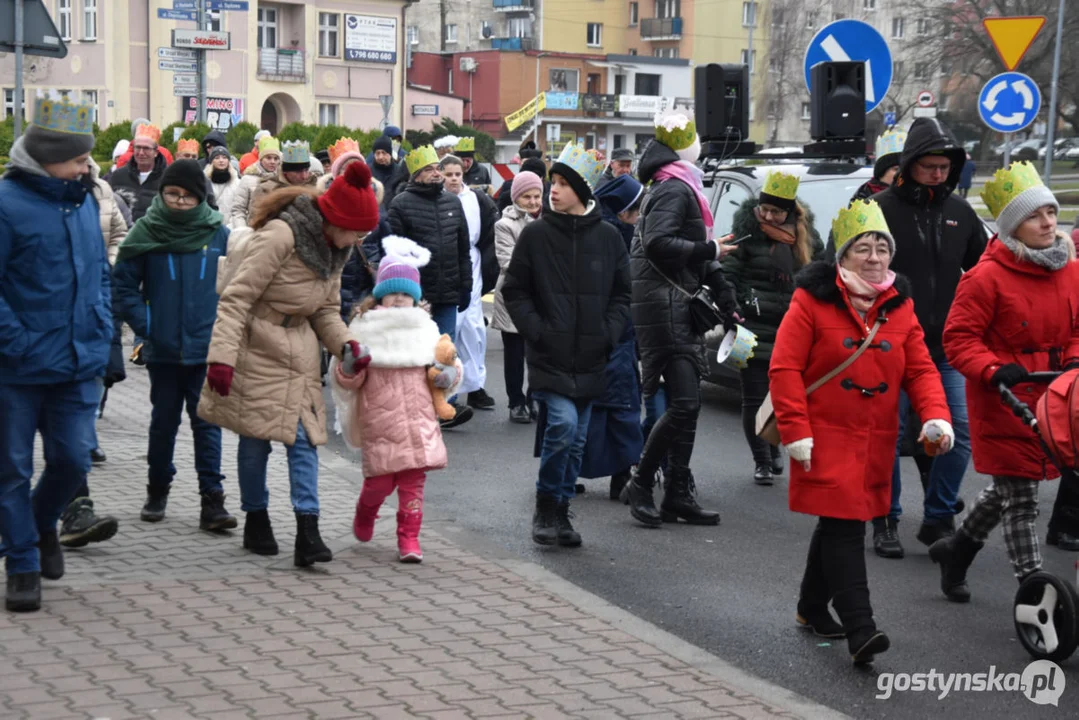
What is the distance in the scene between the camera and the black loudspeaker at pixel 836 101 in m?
13.1

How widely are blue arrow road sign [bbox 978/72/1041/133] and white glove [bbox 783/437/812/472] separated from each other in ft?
38.0

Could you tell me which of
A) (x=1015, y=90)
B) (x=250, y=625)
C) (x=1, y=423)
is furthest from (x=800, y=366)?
(x=1015, y=90)

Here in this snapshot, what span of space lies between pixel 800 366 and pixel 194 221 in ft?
10.6

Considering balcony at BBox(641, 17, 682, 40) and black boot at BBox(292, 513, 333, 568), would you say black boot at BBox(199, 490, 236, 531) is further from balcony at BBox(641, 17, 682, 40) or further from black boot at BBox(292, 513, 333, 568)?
balcony at BBox(641, 17, 682, 40)

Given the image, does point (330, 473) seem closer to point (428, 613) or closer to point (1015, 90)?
point (428, 613)

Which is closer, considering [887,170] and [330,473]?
[887,170]

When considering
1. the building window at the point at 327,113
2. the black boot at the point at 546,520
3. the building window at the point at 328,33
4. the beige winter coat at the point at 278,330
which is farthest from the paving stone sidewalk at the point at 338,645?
the building window at the point at 328,33

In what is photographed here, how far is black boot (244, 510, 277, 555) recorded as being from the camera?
738cm

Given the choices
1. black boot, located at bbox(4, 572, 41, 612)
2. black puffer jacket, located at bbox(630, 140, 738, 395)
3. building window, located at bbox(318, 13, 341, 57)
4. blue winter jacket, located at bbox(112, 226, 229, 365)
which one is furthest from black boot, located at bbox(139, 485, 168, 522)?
building window, located at bbox(318, 13, 341, 57)

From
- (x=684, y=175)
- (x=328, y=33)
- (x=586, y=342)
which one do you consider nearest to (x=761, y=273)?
(x=684, y=175)

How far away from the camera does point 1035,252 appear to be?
21.0ft

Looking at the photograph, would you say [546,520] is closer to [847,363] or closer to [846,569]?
[846,569]

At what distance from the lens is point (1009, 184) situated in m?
6.47

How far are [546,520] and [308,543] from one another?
135 centimetres
